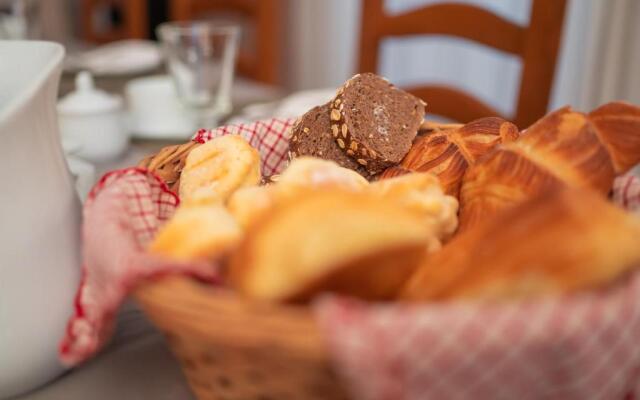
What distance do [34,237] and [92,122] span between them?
42 cm

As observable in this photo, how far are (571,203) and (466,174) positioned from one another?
0.20 m

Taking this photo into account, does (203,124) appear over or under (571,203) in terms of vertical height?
under

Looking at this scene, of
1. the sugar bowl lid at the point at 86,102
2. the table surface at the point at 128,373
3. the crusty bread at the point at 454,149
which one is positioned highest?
the crusty bread at the point at 454,149

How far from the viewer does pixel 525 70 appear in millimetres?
1015

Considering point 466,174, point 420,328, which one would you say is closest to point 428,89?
point 466,174

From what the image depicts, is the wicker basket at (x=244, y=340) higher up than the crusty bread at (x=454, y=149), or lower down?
lower down

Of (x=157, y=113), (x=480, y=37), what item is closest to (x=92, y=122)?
(x=157, y=113)

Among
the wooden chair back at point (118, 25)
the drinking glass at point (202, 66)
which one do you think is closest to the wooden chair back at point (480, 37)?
the drinking glass at point (202, 66)

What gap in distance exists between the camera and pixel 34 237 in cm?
40

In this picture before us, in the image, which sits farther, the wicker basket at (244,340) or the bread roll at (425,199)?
the bread roll at (425,199)

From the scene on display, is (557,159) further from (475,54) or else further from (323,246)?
(475,54)

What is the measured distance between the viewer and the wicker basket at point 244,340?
Answer: 11.4 inches

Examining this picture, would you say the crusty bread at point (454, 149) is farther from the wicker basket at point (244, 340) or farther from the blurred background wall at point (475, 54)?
the blurred background wall at point (475, 54)

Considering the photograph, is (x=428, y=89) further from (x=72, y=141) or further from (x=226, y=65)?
(x=72, y=141)
